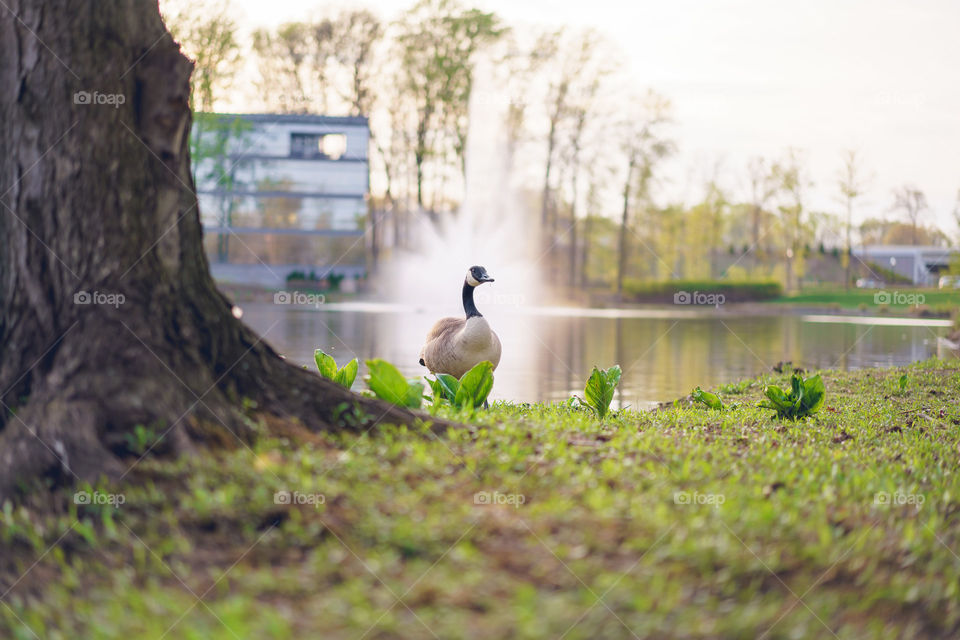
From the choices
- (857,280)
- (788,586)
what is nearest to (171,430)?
(788,586)

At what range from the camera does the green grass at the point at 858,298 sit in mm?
40938

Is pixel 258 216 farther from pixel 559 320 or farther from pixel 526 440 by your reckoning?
pixel 526 440

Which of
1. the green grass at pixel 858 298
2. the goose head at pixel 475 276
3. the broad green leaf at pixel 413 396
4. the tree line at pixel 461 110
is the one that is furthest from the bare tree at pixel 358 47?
the broad green leaf at pixel 413 396

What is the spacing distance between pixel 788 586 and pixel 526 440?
2011 mm

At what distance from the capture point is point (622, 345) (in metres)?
20.1

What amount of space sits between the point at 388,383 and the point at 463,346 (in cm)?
360

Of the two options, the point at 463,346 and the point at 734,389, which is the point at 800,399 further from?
the point at 463,346

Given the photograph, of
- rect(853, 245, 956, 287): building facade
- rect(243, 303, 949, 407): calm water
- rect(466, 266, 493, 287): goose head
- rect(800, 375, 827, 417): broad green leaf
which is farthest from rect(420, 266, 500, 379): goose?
rect(853, 245, 956, 287): building facade

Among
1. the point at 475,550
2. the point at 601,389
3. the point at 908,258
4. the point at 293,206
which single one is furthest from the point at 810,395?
the point at 908,258

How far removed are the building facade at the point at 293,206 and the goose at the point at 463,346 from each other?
43.3 m

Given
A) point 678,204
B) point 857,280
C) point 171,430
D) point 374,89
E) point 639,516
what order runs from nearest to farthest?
point 639,516, point 171,430, point 374,89, point 678,204, point 857,280

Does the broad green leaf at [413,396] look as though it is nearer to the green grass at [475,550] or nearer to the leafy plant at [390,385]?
the leafy plant at [390,385]

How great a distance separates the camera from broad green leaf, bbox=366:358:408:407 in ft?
19.2

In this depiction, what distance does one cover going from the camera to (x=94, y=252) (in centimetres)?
472
